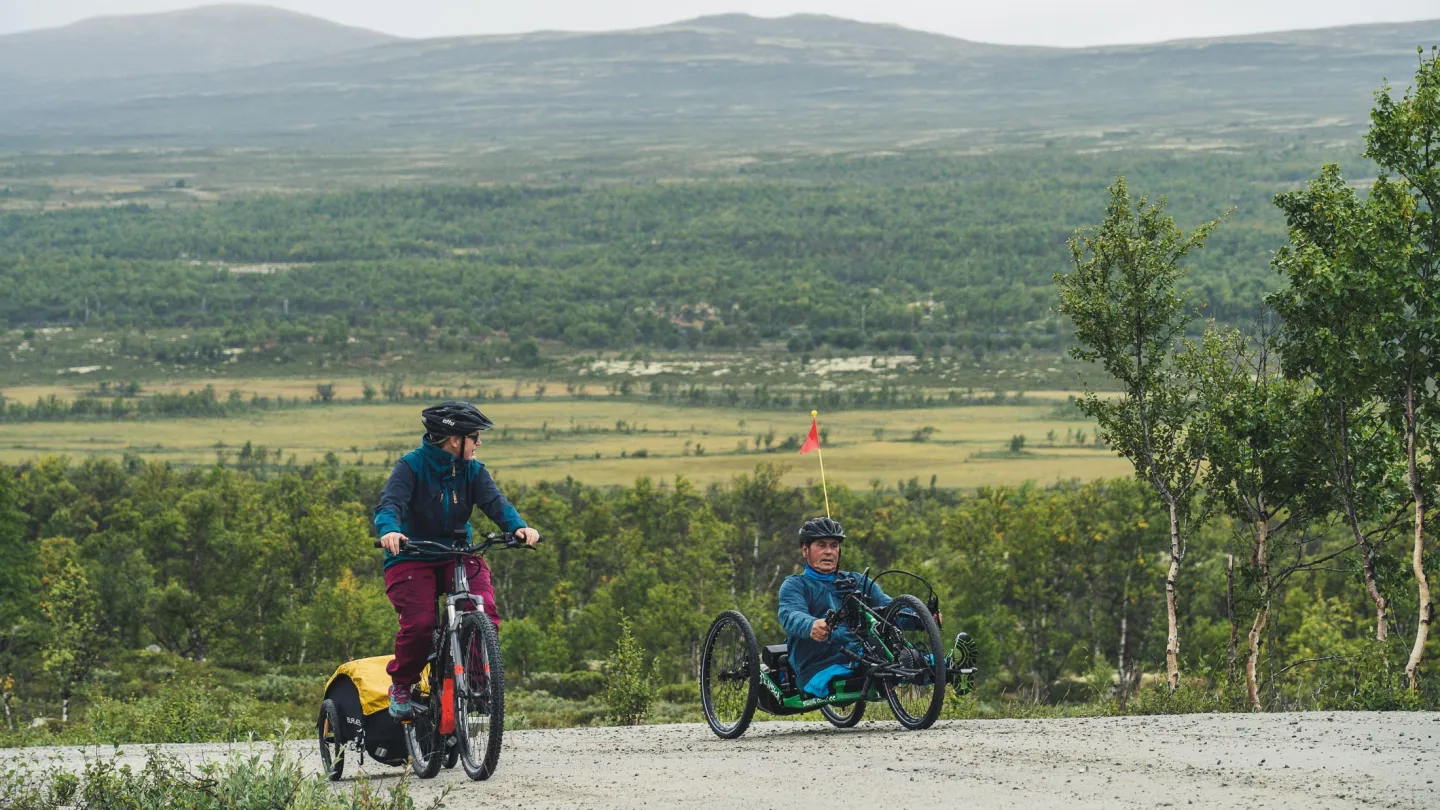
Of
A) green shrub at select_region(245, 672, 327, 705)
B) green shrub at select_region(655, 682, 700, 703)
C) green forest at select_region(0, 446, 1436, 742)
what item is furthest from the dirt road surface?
green shrub at select_region(245, 672, 327, 705)

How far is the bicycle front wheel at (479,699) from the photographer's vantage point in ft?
38.2

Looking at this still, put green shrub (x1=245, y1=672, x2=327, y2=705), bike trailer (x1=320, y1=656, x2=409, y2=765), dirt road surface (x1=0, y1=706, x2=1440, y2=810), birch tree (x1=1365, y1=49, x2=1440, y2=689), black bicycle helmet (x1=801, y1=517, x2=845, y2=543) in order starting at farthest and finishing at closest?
green shrub (x1=245, y1=672, x2=327, y2=705), birch tree (x1=1365, y1=49, x2=1440, y2=689), black bicycle helmet (x1=801, y1=517, x2=845, y2=543), bike trailer (x1=320, y1=656, x2=409, y2=765), dirt road surface (x1=0, y1=706, x2=1440, y2=810)

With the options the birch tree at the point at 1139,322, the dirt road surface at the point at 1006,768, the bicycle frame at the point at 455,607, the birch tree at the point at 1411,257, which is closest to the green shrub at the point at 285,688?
the birch tree at the point at 1139,322

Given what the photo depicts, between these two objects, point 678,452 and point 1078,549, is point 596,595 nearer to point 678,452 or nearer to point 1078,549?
point 1078,549

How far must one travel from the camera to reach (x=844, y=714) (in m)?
15.5

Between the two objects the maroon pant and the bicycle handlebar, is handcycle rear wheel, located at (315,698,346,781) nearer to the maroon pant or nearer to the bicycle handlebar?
the maroon pant

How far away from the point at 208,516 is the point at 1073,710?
76210 mm

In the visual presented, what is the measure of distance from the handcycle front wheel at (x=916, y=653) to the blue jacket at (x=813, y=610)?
339 millimetres

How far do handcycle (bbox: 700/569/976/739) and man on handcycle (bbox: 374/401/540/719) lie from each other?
2.49 meters

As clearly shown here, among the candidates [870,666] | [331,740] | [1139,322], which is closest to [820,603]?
[870,666]

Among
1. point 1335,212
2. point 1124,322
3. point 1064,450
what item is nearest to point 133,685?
point 1124,322

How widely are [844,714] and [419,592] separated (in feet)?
15.4

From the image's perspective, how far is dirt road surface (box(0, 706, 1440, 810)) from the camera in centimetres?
1076

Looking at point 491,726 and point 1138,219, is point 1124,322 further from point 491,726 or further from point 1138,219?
point 491,726
